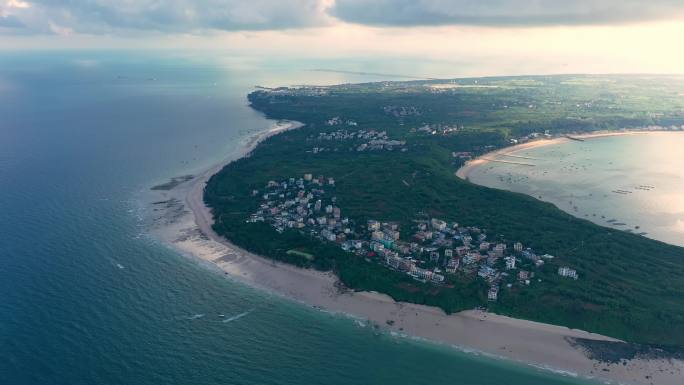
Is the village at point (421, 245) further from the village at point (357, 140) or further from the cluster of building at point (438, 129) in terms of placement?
the cluster of building at point (438, 129)

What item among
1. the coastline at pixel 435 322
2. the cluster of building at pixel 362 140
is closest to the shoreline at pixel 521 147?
the cluster of building at pixel 362 140

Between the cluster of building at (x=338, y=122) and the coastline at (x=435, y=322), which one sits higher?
the cluster of building at (x=338, y=122)

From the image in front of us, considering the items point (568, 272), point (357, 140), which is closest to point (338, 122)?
point (357, 140)

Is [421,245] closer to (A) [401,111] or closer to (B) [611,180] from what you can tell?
(B) [611,180]

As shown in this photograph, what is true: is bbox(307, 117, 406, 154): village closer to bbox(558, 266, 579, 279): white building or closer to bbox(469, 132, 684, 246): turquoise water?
bbox(469, 132, 684, 246): turquoise water

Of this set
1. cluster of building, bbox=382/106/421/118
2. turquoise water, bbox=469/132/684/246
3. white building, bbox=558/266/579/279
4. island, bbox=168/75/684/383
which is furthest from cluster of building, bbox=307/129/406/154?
white building, bbox=558/266/579/279

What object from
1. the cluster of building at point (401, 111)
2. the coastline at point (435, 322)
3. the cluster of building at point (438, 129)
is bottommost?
the coastline at point (435, 322)

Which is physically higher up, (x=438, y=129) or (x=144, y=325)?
(x=438, y=129)
